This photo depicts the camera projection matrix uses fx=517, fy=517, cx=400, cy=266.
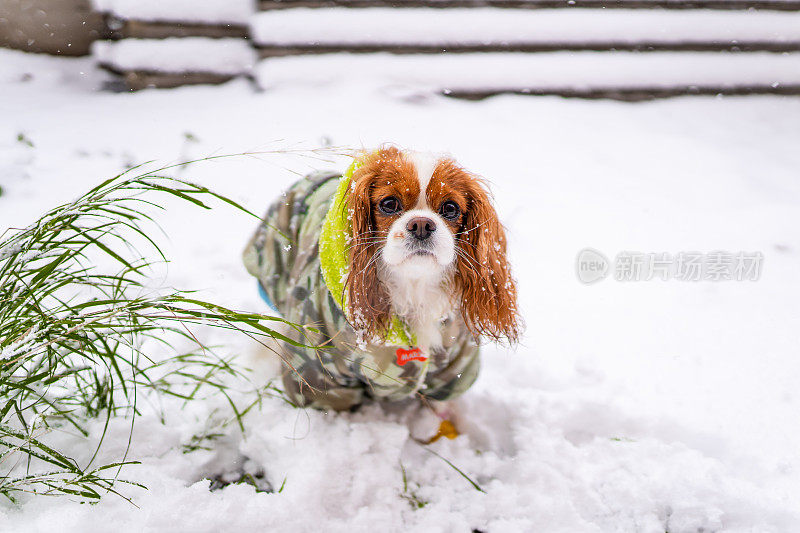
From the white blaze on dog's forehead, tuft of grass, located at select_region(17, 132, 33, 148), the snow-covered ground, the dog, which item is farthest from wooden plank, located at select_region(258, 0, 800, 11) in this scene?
the white blaze on dog's forehead

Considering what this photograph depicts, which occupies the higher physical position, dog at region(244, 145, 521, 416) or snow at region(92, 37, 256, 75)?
snow at region(92, 37, 256, 75)

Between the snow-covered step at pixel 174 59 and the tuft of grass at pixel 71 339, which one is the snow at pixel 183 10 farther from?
the tuft of grass at pixel 71 339

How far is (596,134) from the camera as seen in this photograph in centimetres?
336

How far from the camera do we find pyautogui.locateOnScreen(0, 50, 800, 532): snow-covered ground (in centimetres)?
137

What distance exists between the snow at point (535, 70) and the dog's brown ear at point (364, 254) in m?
2.36

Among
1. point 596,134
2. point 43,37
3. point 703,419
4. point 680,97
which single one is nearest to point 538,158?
→ point 596,134

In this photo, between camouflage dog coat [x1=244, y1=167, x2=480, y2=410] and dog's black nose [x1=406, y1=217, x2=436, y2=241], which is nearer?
dog's black nose [x1=406, y1=217, x2=436, y2=241]

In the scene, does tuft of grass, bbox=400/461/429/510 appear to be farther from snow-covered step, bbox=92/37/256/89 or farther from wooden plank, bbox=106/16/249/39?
wooden plank, bbox=106/16/249/39

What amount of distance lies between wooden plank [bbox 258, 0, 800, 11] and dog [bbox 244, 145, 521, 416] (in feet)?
7.59

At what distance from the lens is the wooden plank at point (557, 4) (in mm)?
3344

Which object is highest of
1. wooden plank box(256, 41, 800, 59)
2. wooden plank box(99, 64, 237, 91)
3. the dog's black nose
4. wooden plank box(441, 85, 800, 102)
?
wooden plank box(256, 41, 800, 59)

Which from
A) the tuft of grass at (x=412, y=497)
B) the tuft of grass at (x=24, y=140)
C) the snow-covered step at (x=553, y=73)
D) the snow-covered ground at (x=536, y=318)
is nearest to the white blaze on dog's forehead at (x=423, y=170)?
the snow-covered ground at (x=536, y=318)

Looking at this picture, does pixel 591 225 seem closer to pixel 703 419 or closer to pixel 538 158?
pixel 538 158

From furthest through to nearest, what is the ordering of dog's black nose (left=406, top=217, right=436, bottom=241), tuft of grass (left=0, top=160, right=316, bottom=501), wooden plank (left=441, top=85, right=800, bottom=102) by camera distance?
wooden plank (left=441, top=85, right=800, bottom=102) < dog's black nose (left=406, top=217, right=436, bottom=241) < tuft of grass (left=0, top=160, right=316, bottom=501)
